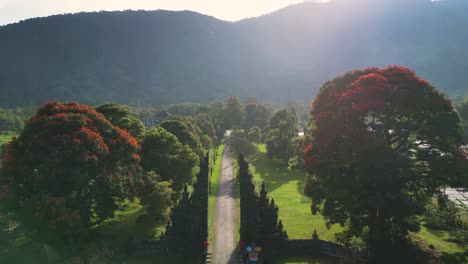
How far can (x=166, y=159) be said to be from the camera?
3031 cm

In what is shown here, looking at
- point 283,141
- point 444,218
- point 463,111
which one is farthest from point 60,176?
point 463,111

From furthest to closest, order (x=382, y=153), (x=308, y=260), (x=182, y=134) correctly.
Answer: (x=182, y=134) → (x=308, y=260) → (x=382, y=153)

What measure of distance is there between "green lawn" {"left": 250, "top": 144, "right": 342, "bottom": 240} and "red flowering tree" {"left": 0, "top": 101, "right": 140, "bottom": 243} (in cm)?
1307

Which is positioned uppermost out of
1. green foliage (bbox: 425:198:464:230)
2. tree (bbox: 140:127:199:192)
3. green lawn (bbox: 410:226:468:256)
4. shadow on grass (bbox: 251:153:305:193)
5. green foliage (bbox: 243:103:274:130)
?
green foliage (bbox: 243:103:274:130)

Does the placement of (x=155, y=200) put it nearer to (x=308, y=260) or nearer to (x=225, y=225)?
(x=225, y=225)

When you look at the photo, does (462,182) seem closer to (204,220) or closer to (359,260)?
(359,260)

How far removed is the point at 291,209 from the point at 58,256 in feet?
63.4

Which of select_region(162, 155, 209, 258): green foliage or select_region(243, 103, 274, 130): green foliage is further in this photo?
select_region(243, 103, 274, 130): green foliage

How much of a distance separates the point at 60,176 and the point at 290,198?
885 inches

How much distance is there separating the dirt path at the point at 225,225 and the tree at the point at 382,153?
22.3 feet

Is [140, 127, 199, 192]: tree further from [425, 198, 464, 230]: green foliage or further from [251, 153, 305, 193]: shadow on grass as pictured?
[425, 198, 464, 230]: green foliage

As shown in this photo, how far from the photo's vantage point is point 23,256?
20250 millimetres

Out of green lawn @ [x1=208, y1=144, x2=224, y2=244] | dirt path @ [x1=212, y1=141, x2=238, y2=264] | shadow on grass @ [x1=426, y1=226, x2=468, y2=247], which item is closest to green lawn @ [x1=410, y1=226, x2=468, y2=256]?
shadow on grass @ [x1=426, y1=226, x2=468, y2=247]

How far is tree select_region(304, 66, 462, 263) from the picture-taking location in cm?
1839
